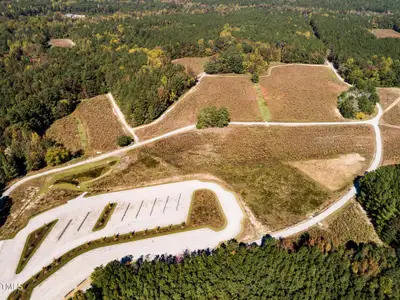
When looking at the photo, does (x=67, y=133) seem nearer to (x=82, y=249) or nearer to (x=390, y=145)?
(x=82, y=249)

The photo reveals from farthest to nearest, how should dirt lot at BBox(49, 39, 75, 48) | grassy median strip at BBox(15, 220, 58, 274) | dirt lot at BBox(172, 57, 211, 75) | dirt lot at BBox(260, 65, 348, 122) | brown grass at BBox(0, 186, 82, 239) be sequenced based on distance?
dirt lot at BBox(49, 39, 75, 48)
dirt lot at BBox(172, 57, 211, 75)
dirt lot at BBox(260, 65, 348, 122)
brown grass at BBox(0, 186, 82, 239)
grassy median strip at BBox(15, 220, 58, 274)

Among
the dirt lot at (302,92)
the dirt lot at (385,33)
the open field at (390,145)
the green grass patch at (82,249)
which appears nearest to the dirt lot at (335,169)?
the open field at (390,145)

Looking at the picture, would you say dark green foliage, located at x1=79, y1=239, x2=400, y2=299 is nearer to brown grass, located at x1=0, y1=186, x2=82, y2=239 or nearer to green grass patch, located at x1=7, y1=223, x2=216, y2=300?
green grass patch, located at x1=7, y1=223, x2=216, y2=300

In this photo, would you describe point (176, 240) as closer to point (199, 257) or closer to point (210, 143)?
point (199, 257)

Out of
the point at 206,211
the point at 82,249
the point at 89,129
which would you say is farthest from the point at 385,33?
the point at 82,249

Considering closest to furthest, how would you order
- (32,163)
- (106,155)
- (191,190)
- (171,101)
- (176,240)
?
(176,240), (191,190), (32,163), (106,155), (171,101)

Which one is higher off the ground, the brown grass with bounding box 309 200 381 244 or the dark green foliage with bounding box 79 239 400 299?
the dark green foliage with bounding box 79 239 400 299

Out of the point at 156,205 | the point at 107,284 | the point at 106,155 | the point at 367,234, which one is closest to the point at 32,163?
the point at 106,155

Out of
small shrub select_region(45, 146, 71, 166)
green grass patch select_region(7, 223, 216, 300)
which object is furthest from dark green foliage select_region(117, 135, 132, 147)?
green grass patch select_region(7, 223, 216, 300)
